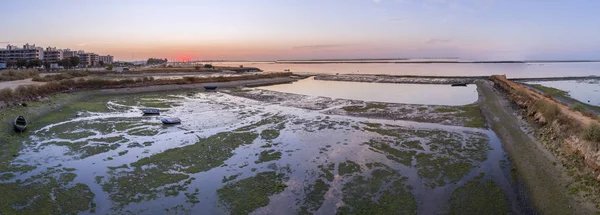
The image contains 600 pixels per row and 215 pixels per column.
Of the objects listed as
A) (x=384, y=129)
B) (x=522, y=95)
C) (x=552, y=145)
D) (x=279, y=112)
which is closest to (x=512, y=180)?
(x=552, y=145)

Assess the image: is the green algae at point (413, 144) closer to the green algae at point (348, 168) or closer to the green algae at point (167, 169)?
the green algae at point (348, 168)

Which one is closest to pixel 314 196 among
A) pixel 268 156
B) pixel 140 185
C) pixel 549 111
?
pixel 268 156

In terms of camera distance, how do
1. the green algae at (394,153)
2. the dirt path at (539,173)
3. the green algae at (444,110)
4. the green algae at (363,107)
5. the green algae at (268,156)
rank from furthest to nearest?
the green algae at (363,107) < the green algae at (444,110) < the green algae at (268,156) < the green algae at (394,153) < the dirt path at (539,173)

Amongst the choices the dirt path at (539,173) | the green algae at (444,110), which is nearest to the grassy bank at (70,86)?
the dirt path at (539,173)

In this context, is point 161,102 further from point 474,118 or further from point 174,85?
point 474,118

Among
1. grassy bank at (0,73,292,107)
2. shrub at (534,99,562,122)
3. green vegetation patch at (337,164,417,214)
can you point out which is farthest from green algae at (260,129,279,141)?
grassy bank at (0,73,292,107)

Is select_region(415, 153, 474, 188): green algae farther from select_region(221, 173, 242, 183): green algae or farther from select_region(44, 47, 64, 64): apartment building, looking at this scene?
select_region(44, 47, 64, 64): apartment building
